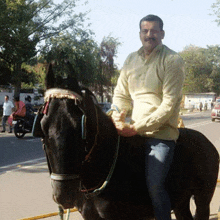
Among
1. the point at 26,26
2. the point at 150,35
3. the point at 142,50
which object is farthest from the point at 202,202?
the point at 26,26

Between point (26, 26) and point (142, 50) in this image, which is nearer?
point (142, 50)

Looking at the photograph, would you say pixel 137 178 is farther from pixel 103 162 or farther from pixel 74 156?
pixel 74 156

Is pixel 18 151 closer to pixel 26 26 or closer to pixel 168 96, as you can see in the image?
pixel 168 96

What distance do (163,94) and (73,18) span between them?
31.3 meters

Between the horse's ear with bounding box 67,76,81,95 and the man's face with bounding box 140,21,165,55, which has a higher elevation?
the man's face with bounding box 140,21,165,55

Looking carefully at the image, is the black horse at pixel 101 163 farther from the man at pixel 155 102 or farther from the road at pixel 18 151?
the road at pixel 18 151

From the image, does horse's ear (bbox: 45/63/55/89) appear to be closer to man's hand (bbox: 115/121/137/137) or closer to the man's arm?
man's hand (bbox: 115/121/137/137)

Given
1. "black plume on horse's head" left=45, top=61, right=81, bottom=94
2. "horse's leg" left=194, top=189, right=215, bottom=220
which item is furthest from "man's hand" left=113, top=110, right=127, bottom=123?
"horse's leg" left=194, top=189, right=215, bottom=220

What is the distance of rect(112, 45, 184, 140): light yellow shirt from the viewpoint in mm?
2475

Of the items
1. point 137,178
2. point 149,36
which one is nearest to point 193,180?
point 137,178

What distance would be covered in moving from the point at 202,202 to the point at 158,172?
1.02m

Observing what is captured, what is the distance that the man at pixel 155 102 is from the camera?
2473 millimetres

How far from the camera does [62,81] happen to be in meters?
2.21

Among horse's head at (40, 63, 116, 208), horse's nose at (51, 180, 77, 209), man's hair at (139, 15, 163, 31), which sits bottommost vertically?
horse's nose at (51, 180, 77, 209)
